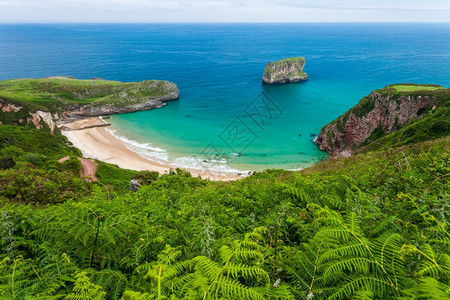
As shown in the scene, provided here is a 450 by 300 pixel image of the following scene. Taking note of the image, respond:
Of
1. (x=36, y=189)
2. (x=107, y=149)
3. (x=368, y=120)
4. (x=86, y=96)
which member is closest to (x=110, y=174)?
(x=36, y=189)

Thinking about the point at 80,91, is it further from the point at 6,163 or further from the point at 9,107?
the point at 6,163

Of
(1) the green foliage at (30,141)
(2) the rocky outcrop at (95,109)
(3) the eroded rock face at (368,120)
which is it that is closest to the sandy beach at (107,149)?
(2) the rocky outcrop at (95,109)

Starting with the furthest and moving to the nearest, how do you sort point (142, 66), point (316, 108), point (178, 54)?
point (178, 54)
point (142, 66)
point (316, 108)

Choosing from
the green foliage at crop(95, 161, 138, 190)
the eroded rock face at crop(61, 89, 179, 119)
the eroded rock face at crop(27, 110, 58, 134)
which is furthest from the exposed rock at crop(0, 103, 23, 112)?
the green foliage at crop(95, 161, 138, 190)

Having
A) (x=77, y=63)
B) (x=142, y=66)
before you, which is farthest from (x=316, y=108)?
(x=77, y=63)

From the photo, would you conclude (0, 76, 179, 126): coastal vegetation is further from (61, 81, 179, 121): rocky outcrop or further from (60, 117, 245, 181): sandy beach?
(60, 117, 245, 181): sandy beach

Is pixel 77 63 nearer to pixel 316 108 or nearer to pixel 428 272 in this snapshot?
pixel 316 108

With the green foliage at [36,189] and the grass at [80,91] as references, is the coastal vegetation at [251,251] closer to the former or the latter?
the green foliage at [36,189]
